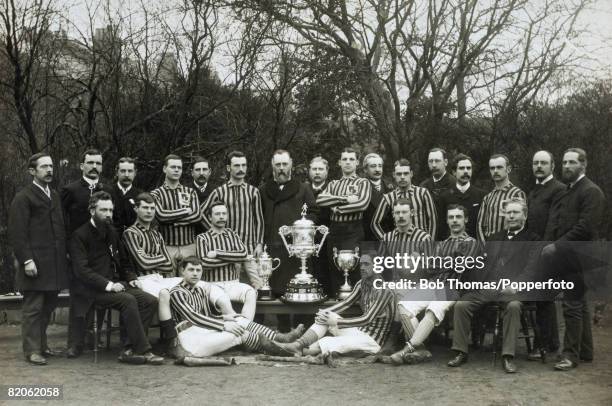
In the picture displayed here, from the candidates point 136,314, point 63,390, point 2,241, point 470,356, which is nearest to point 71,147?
point 2,241

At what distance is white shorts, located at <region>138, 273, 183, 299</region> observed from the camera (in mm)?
5965

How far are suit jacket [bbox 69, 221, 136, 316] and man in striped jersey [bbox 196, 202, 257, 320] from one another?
691mm

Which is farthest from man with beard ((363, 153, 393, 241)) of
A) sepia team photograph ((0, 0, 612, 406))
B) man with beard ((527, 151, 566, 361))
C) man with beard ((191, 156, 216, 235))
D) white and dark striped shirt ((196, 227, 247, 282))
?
man with beard ((191, 156, 216, 235))

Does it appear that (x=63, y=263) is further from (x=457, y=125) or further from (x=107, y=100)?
(x=457, y=125)

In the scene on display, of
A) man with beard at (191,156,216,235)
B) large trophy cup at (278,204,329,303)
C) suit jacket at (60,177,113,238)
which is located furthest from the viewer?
man with beard at (191,156,216,235)

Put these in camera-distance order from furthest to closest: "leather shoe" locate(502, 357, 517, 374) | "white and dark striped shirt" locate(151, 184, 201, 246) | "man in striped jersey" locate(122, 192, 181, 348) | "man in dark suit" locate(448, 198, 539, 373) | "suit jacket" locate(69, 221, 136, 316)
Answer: "white and dark striped shirt" locate(151, 184, 201, 246) < "man in striped jersey" locate(122, 192, 181, 348) < "suit jacket" locate(69, 221, 136, 316) < "man in dark suit" locate(448, 198, 539, 373) < "leather shoe" locate(502, 357, 517, 374)

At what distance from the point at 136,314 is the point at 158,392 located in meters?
1.03

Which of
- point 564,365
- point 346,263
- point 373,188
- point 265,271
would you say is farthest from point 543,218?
point 265,271

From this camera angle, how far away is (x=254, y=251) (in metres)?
6.66

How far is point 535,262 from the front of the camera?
562 cm

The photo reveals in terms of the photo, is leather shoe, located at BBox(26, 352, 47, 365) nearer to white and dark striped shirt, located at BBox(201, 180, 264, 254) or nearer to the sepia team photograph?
the sepia team photograph

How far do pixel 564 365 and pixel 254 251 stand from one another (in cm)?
292

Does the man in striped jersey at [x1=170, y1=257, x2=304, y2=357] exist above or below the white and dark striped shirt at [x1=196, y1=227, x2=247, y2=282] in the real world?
below

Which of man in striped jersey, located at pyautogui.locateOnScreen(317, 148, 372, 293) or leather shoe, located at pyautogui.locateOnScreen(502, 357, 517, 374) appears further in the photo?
man in striped jersey, located at pyautogui.locateOnScreen(317, 148, 372, 293)
